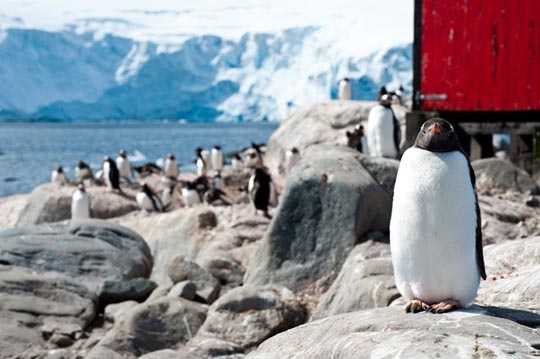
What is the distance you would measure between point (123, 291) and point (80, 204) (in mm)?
7081

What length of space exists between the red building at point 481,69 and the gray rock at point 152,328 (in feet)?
26.2

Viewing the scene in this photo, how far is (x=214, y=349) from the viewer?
8445 mm

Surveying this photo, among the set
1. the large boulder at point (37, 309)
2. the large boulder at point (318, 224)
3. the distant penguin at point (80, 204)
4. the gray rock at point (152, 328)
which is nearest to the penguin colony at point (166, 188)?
the distant penguin at point (80, 204)

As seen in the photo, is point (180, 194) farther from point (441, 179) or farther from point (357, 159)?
point (441, 179)

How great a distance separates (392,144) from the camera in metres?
13.2

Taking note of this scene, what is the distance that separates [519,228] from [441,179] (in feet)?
19.7

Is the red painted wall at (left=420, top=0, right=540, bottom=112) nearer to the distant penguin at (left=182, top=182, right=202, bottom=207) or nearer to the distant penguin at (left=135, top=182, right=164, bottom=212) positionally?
the distant penguin at (left=182, top=182, right=202, bottom=207)

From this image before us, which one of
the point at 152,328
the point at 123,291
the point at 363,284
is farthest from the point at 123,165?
the point at 363,284

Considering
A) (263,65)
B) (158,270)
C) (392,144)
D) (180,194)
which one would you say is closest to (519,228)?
(392,144)

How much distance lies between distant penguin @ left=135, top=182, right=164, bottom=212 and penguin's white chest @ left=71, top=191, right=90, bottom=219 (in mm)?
1256

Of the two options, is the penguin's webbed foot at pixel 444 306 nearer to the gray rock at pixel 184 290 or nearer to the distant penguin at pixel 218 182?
the gray rock at pixel 184 290

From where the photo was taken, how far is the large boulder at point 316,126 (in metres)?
20.2

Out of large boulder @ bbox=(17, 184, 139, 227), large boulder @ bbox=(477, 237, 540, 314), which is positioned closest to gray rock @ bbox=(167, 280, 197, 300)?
large boulder @ bbox=(477, 237, 540, 314)

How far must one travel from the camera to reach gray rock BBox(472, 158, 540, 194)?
12.9m
